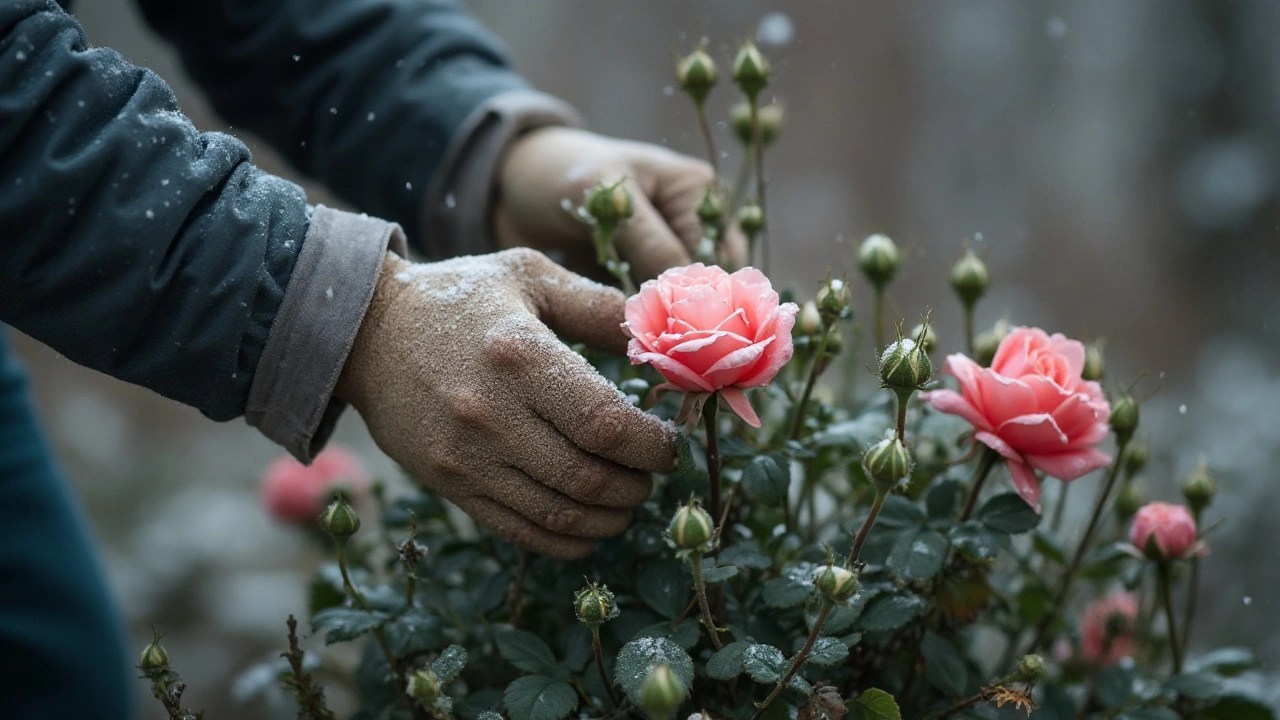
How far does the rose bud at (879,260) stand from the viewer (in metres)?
0.65

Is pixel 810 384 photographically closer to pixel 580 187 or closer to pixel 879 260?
pixel 879 260

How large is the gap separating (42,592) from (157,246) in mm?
481

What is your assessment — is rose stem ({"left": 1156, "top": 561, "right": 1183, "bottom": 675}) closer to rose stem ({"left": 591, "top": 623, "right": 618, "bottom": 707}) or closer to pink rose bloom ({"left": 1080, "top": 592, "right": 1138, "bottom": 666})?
pink rose bloom ({"left": 1080, "top": 592, "right": 1138, "bottom": 666})

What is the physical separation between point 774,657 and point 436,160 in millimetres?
523

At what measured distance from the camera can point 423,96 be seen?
0.84 metres

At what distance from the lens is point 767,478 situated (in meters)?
0.55

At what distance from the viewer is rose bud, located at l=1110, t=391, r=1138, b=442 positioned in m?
0.61

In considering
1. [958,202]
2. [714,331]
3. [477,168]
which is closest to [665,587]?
[714,331]

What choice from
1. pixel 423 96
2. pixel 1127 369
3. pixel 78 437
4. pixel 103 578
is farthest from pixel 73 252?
pixel 78 437

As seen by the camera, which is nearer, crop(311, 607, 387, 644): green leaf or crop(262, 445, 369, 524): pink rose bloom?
crop(311, 607, 387, 644): green leaf

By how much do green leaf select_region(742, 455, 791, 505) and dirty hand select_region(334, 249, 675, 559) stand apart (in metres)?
0.04

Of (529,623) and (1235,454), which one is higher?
(529,623)

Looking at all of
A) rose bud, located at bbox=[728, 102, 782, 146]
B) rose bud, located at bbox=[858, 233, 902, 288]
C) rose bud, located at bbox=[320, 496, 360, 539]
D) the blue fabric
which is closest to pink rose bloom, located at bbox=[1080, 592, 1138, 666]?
rose bud, located at bbox=[858, 233, 902, 288]

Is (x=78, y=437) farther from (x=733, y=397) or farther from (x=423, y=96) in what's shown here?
(x=733, y=397)
